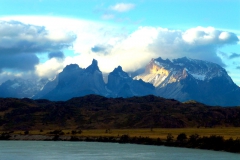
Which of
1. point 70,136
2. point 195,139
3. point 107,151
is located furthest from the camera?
point 70,136

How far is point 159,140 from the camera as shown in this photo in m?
148

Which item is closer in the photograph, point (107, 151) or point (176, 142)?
point (107, 151)


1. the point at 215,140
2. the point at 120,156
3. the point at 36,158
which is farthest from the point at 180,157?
the point at 36,158

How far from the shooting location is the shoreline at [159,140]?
12342cm

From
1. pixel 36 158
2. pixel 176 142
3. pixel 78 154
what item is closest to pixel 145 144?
pixel 176 142

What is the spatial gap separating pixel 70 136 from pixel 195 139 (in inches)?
2313

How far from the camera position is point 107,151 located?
125438mm

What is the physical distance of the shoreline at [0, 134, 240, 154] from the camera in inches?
4859

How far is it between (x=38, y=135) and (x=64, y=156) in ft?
262

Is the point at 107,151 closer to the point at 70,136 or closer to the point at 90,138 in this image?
the point at 90,138

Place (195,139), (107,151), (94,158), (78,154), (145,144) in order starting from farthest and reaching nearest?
(145,144), (195,139), (107,151), (78,154), (94,158)

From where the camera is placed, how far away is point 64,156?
113312mm

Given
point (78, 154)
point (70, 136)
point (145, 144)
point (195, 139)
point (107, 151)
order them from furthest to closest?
1. point (70, 136)
2. point (145, 144)
3. point (195, 139)
4. point (107, 151)
5. point (78, 154)

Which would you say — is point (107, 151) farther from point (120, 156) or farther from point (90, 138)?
point (90, 138)
